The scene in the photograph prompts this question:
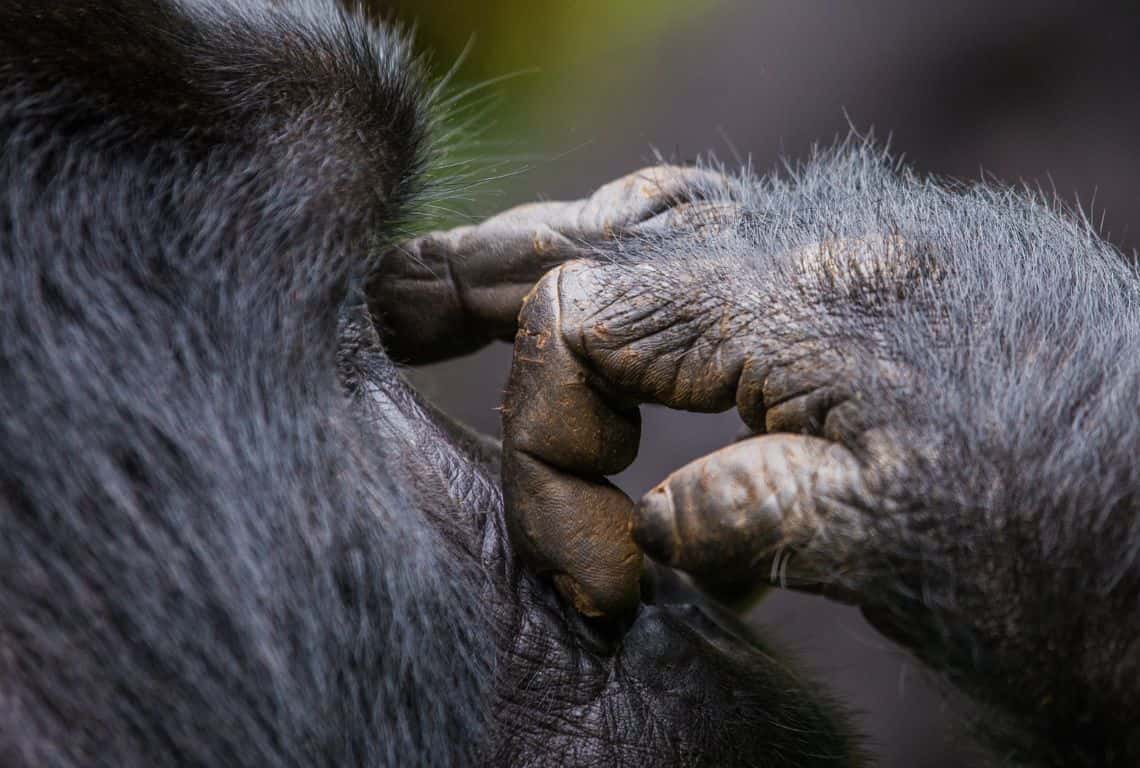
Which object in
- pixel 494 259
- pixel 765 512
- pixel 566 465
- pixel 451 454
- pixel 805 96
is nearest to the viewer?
Result: pixel 765 512

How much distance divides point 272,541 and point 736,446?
0.31m

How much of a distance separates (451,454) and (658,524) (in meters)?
0.26

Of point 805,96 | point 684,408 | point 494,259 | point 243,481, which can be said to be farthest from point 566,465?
point 805,96

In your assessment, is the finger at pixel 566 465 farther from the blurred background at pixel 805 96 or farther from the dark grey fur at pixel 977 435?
the blurred background at pixel 805 96

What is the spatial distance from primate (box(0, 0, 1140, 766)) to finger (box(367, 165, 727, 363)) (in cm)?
8

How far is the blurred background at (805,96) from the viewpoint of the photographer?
6.43ft

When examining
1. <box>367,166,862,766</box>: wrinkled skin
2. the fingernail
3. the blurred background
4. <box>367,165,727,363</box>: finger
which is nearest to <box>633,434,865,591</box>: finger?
the fingernail

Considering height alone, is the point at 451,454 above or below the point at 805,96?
below

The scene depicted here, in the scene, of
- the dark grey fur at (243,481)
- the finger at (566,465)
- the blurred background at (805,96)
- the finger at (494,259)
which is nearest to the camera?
the dark grey fur at (243,481)

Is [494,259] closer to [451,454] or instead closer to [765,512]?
[451,454]

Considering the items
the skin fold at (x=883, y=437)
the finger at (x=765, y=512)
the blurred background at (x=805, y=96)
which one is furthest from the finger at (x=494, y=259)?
the blurred background at (x=805, y=96)

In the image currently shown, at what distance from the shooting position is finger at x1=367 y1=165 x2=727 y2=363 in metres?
1.02

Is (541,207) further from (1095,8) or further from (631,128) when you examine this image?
(1095,8)

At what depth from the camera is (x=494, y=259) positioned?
3.50 ft
